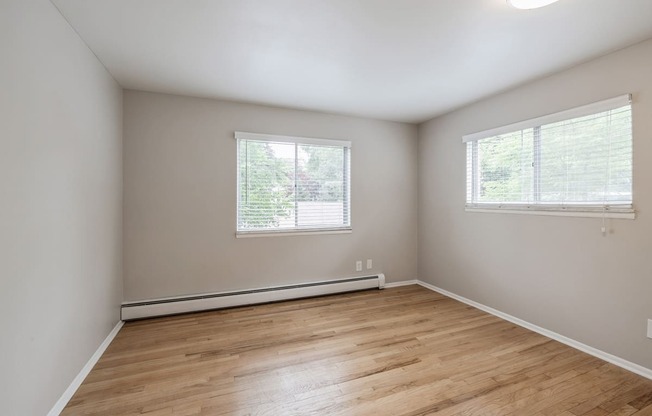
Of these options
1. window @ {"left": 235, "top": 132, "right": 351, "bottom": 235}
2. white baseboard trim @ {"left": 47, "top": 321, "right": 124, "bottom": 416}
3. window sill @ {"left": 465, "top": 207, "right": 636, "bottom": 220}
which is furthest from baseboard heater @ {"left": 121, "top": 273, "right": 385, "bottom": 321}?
window sill @ {"left": 465, "top": 207, "right": 636, "bottom": 220}

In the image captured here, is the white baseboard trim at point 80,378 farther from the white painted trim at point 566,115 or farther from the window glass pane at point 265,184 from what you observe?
the white painted trim at point 566,115

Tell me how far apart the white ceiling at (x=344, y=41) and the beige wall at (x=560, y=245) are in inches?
8.9

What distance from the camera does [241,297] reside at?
335 centimetres

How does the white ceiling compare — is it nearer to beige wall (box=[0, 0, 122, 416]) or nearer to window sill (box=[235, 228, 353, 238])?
beige wall (box=[0, 0, 122, 416])

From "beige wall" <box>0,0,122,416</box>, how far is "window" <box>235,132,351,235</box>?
4.67ft

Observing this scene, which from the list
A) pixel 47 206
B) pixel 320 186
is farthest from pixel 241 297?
pixel 47 206

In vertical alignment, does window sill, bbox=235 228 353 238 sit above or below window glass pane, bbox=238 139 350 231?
below

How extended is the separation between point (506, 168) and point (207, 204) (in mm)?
3300

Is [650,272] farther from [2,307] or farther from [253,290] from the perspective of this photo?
[2,307]

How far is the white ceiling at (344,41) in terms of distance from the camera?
177cm

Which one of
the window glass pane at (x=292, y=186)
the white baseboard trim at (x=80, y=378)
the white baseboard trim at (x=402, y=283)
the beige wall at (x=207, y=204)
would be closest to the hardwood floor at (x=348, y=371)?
the white baseboard trim at (x=80, y=378)

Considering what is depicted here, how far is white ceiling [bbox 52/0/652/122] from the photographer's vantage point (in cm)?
177

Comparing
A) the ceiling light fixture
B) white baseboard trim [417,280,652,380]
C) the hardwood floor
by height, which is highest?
the ceiling light fixture

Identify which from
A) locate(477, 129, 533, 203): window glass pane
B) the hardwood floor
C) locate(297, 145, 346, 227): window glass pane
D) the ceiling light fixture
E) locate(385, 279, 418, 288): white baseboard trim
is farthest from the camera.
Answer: locate(385, 279, 418, 288): white baseboard trim
